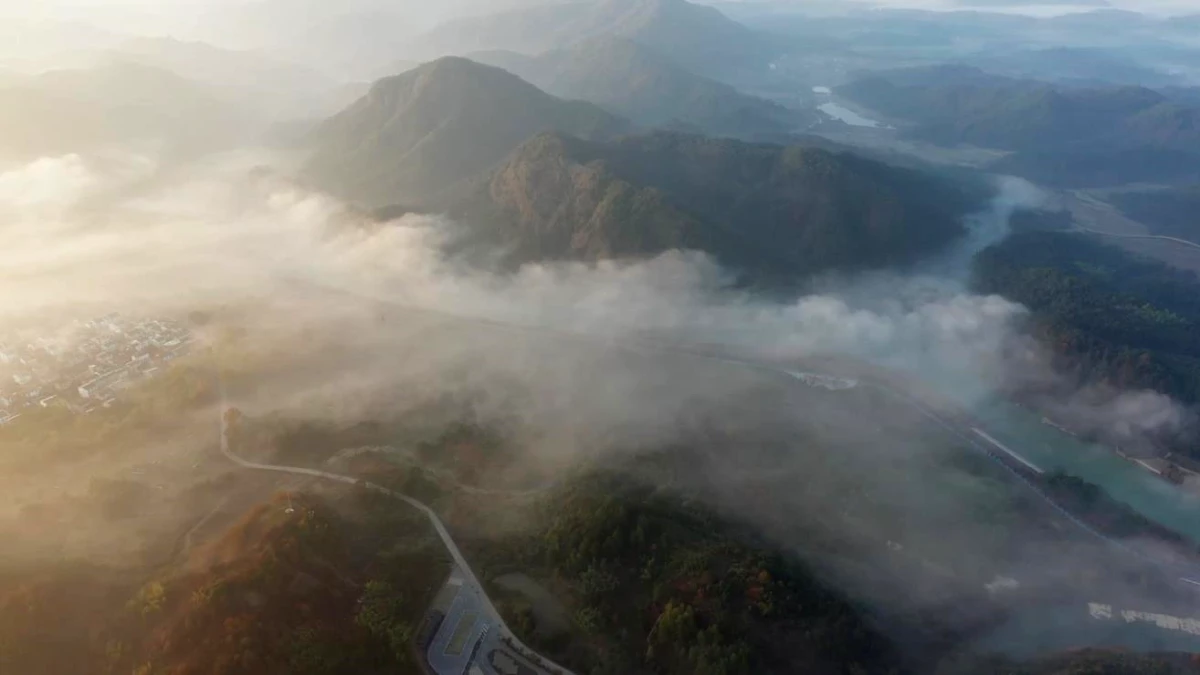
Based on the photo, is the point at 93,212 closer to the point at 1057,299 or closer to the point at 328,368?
the point at 328,368

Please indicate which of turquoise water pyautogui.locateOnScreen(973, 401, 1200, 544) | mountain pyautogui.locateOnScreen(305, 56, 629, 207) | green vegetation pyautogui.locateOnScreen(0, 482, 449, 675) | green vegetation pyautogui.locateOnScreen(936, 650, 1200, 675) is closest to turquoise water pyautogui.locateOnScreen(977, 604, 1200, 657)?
green vegetation pyautogui.locateOnScreen(936, 650, 1200, 675)

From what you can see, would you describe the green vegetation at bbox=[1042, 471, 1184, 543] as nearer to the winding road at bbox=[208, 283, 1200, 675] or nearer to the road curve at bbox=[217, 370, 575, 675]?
the winding road at bbox=[208, 283, 1200, 675]

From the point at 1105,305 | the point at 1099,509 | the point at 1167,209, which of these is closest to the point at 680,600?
the point at 1099,509

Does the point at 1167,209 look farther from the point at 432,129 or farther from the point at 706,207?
the point at 432,129

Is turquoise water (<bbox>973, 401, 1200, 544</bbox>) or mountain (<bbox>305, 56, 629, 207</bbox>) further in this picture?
mountain (<bbox>305, 56, 629, 207</bbox>)

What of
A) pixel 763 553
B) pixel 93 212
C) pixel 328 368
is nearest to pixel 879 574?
pixel 763 553

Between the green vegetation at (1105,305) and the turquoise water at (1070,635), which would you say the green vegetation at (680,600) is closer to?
the turquoise water at (1070,635)
